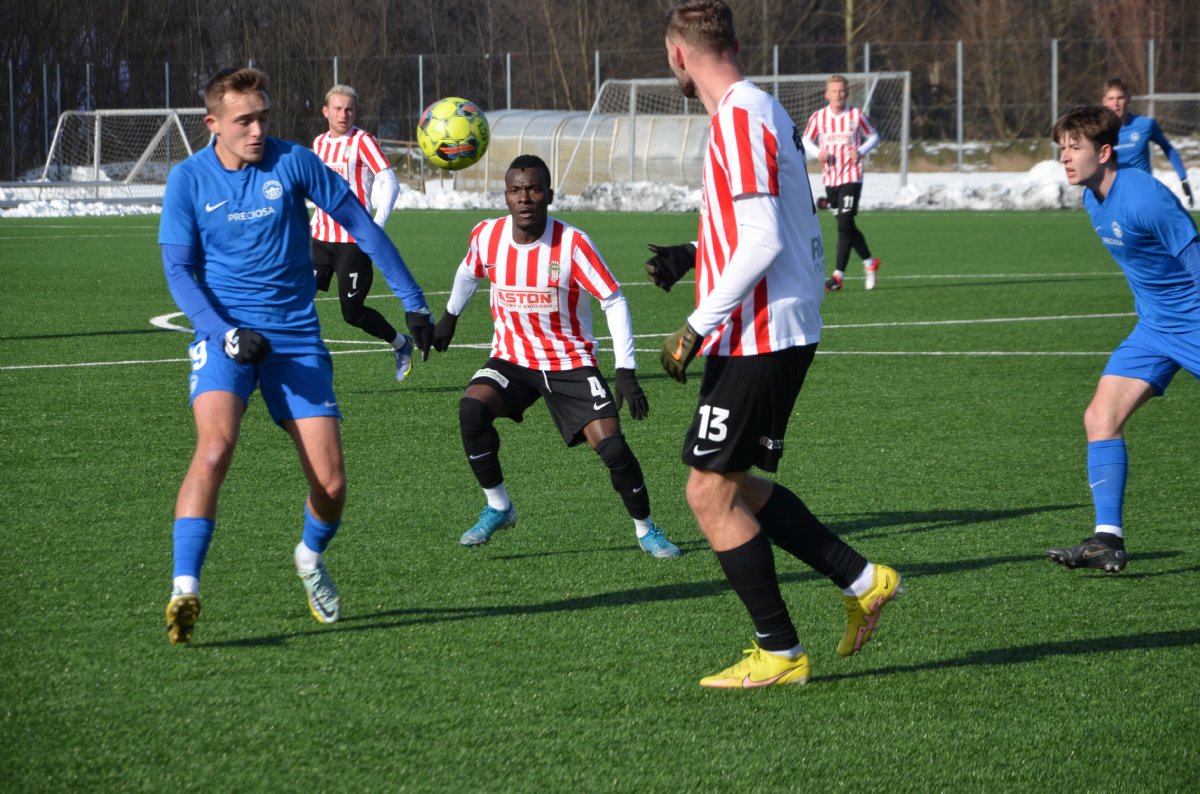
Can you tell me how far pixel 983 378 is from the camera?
35.0 ft

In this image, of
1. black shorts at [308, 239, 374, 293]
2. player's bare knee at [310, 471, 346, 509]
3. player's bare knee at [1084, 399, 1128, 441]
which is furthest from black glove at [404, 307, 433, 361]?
black shorts at [308, 239, 374, 293]

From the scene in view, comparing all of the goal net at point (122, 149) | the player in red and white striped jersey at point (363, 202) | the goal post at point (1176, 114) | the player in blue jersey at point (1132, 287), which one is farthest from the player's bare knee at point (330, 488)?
the goal net at point (122, 149)

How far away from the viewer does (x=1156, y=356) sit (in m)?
6.00

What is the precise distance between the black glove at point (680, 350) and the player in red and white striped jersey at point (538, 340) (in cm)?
190

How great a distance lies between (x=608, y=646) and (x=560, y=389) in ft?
5.63

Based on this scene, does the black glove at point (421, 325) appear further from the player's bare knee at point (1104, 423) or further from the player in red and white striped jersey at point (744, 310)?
the player's bare knee at point (1104, 423)

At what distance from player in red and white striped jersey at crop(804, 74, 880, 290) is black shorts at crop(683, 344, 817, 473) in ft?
42.5

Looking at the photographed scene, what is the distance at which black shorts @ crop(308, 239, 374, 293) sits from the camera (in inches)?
431

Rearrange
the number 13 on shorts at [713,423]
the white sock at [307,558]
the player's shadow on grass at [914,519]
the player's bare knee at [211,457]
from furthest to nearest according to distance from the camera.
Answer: the player's shadow on grass at [914,519] < the white sock at [307,558] < the player's bare knee at [211,457] < the number 13 on shorts at [713,423]

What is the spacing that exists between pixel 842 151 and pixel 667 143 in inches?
786

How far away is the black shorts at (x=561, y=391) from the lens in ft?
20.6

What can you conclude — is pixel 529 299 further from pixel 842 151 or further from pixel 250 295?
pixel 842 151

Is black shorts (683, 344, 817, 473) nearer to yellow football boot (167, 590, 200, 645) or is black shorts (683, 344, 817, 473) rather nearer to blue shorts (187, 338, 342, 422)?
blue shorts (187, 338, 342, 422)

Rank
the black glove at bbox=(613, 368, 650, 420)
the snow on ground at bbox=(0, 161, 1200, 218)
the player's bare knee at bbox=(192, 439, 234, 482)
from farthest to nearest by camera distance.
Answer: the snow on ground at bbox=(0, 161, 1200, 218) < the black glove at bbox=(613, 368, 650, 420) < the player's bare knee at bbox=(192, 439, 234, 482)
